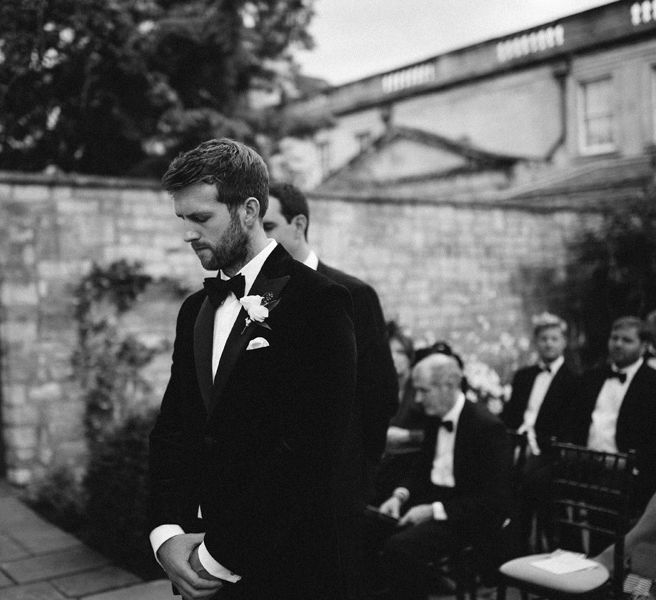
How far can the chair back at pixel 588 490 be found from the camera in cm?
384

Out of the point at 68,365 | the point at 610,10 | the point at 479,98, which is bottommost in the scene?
the point at 68,365

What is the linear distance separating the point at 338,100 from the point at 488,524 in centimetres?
1998

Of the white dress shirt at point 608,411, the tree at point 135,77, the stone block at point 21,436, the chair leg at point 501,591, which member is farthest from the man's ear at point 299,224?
the tree at point 135,77

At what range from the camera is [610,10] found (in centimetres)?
1619

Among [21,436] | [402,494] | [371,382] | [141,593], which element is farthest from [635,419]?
[21,436]

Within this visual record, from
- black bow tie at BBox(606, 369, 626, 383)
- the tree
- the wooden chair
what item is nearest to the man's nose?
the wooden chair

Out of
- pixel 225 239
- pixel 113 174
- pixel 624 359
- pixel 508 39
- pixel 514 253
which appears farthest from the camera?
pixel 508 39

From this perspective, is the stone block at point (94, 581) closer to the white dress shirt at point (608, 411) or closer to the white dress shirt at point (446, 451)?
the white dress shirt at point (446, 451)

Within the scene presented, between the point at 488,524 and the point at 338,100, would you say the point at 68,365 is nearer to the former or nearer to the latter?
the point at 488,524

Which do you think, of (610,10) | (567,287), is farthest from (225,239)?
(610,10)

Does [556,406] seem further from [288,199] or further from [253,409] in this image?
[253,409]

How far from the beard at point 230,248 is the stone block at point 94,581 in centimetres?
298

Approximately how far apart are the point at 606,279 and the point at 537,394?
5499 millimetres

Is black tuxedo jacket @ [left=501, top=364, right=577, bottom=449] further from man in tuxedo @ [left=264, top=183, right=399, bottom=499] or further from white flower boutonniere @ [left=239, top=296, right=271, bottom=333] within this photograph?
white flower boutonniere @ [left=239, top=296, right=271, bottom=333]
